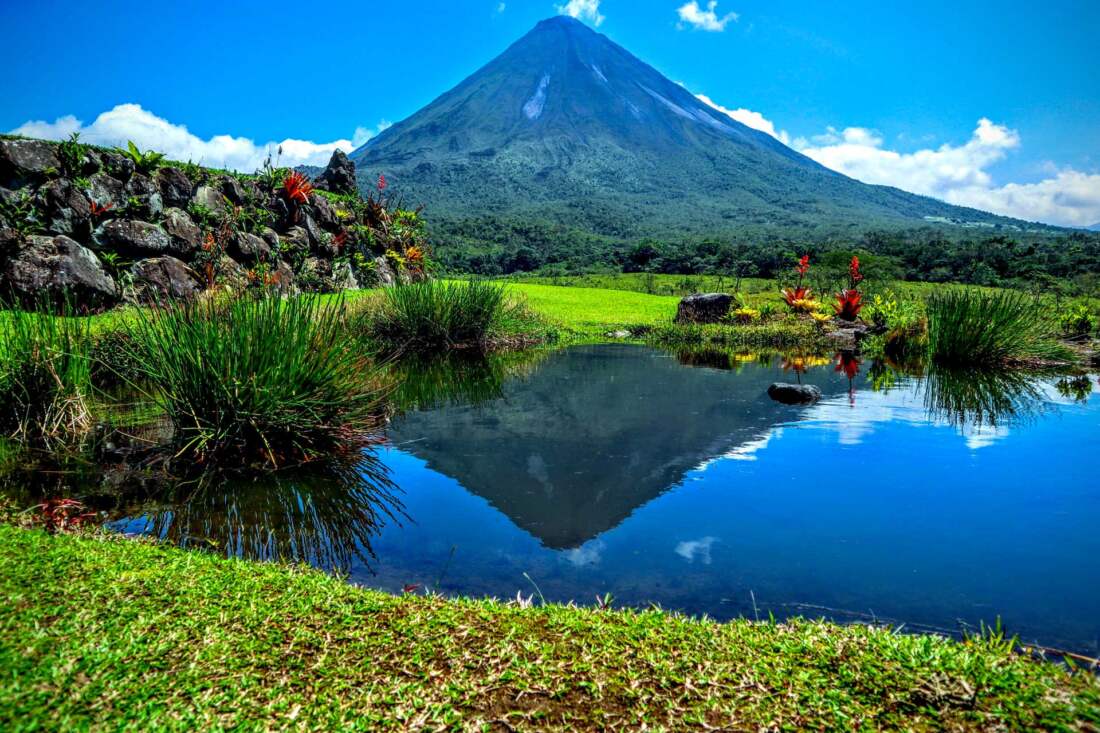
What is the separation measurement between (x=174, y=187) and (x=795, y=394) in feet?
46.7

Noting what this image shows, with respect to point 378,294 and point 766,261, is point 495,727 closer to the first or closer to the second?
point 378,294

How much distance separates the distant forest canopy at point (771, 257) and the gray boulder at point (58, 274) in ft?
60.3

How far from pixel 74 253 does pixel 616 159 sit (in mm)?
111414

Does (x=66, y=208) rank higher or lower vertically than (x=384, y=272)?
higher

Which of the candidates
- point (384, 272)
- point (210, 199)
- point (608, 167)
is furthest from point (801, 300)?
point (608, 167)

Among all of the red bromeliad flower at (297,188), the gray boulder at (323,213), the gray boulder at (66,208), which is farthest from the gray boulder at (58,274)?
the gray boulder at (323,213)

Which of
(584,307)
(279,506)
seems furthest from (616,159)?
(279,506)

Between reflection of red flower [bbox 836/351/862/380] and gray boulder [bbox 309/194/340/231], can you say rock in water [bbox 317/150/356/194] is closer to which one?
gray boulder [bbox 309/194/340/231]

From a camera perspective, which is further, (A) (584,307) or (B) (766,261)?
(B) (766,261)

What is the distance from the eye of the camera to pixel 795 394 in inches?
354

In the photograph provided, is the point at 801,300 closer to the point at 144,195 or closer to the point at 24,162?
the point at 144,195

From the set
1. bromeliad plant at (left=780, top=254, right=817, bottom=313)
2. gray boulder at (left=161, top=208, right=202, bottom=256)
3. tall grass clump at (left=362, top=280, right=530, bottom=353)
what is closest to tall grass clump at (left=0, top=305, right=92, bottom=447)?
tall grass clump at (left=362, top=280, right=530, bottom=353)

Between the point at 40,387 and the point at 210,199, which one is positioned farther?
the point at 210,199

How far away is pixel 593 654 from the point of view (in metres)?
2.47
